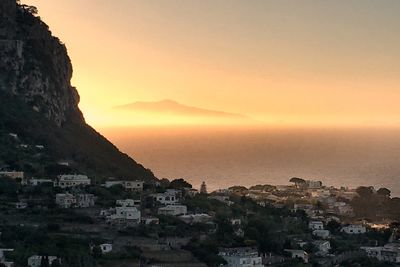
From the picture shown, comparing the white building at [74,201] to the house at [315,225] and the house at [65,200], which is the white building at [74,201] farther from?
the house at [315,225]

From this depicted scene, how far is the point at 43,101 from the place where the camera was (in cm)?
5778

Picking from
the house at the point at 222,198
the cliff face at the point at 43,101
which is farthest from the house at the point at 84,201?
the house at the point at 222,198

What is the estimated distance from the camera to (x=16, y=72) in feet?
185

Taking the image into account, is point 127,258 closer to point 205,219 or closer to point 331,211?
point 205,219

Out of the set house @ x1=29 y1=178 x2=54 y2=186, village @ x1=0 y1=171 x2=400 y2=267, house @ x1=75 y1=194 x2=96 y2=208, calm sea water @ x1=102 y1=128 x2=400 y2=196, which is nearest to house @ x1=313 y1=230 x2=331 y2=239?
village @ x1=0 y1=171 x2=400 y2=267

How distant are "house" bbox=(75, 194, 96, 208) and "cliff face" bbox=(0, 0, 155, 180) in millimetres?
8248

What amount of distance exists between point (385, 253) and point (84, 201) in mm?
14994

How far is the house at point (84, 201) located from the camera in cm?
4009

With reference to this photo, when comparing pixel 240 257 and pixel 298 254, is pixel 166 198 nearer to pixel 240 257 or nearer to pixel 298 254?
pixel 298 254

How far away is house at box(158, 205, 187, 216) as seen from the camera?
40.9 meters

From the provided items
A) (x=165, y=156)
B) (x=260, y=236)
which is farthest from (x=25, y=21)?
(x=165, y=156)

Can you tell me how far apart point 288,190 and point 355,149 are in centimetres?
11284

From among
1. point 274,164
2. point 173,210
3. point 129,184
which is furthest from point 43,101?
point 274,164

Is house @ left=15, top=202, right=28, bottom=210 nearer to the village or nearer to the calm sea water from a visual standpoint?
the village
